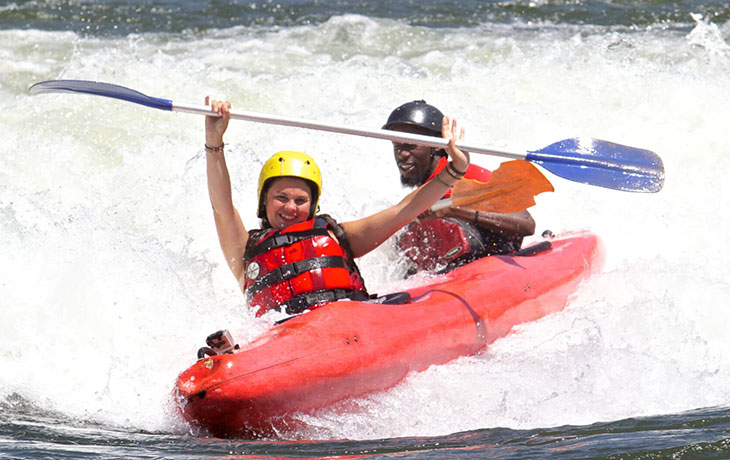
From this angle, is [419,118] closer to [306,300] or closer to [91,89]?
[306,300]

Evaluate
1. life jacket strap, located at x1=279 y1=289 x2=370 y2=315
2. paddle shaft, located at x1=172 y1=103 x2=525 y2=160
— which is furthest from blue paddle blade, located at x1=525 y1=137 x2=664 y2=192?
life jacket strap, located at x1=279 y1=289 x2=370 y2=315

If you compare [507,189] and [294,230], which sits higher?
[507,189]

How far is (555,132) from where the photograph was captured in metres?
8.59

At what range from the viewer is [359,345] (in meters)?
3.74

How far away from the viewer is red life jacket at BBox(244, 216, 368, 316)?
404cm

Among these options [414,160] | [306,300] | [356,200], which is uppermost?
[356,200]

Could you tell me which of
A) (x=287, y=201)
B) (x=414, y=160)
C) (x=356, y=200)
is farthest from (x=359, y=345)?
(x=356, y=200)

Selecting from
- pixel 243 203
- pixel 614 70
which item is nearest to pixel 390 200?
pixel 243 203

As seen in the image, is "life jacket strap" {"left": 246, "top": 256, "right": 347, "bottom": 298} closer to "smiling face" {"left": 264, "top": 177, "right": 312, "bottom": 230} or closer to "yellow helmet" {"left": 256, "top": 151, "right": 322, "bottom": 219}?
"smiling face" {"left": 264, "top": 177, "right": 312, "bottom": 230}

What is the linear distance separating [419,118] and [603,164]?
1.00 metres

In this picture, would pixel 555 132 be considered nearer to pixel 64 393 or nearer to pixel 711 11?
Result: pixel 711 11

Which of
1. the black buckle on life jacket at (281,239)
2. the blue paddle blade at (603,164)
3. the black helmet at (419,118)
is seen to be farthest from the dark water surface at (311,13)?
the black buckle on life jacket at (281,239)

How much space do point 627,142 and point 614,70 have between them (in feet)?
3.55

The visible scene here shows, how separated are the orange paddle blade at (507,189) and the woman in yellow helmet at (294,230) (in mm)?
780
